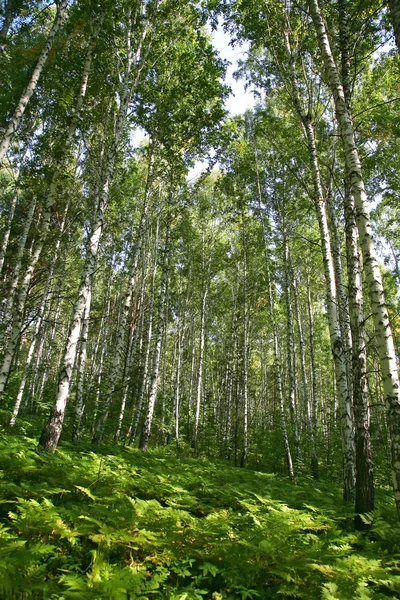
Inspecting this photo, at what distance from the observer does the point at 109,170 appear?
780 cm

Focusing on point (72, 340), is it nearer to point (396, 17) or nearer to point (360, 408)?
point (360, 408)

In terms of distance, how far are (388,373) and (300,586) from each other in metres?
2.26

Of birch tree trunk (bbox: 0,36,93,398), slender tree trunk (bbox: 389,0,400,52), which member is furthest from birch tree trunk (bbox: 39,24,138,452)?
slender tree trunk (bbox: 389,0,400,52)

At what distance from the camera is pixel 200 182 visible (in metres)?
15.2

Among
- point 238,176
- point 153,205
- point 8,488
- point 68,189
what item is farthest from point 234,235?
point 8,488

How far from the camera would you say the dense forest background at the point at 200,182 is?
604cm

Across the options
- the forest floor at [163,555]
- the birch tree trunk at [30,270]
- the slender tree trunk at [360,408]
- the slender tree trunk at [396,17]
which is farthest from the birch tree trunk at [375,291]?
the birch tree trunk at [30,270]

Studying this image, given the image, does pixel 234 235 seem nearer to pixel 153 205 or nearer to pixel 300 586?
pixel 153 205

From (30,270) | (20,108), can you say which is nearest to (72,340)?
(30,270)

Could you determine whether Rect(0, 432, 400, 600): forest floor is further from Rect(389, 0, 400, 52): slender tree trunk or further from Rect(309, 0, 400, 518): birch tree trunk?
Rect(389, 0, 400, 52): slender tree trunk

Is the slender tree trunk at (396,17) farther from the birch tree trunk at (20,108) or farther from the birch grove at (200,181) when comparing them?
the birch tree trunk at (20,108)

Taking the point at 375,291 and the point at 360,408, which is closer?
the point at 375,291

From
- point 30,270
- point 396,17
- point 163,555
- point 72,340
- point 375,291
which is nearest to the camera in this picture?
point 163,555

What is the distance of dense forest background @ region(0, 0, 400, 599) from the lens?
6.04 meters
